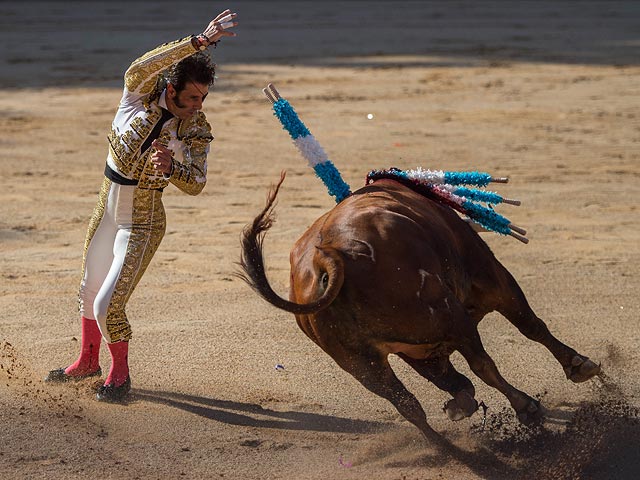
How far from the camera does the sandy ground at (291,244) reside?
13.5 ft

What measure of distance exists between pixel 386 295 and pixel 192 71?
131cm

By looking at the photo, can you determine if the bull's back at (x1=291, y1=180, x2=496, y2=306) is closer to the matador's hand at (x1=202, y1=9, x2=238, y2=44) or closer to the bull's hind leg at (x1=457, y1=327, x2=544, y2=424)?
the bull's hind leg at (x1=457, y1=327, x2=544, y2=424)

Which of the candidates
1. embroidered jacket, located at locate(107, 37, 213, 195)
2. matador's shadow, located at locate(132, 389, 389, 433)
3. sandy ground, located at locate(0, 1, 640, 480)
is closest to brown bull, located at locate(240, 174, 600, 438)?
sandy ground, located at locate(0, 1, 640, 480)

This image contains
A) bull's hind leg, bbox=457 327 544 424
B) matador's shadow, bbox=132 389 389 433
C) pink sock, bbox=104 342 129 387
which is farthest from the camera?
pink sock, bbox=104 342 129 387

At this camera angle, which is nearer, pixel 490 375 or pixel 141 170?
pixel 490 375

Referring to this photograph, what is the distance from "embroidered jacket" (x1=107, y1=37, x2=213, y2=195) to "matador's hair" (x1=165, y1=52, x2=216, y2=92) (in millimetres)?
64

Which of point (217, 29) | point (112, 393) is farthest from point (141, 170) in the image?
point (112, 393)

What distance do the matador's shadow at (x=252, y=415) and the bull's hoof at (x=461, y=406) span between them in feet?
1.65

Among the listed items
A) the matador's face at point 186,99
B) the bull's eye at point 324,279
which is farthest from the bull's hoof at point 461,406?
the matador's face at point 186,99

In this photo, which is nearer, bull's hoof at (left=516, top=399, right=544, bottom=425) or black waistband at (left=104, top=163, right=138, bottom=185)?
bull's hoof at (left=516, top=399, right=544, bottom=425)

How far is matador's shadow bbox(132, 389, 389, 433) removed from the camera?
14.5 feet

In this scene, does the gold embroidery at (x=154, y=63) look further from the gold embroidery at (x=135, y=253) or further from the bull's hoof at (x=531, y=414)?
the bull's hoof at (x=531, y=414)

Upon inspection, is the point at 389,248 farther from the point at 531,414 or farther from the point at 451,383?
the point at 531,414

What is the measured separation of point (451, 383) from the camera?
4.08m
